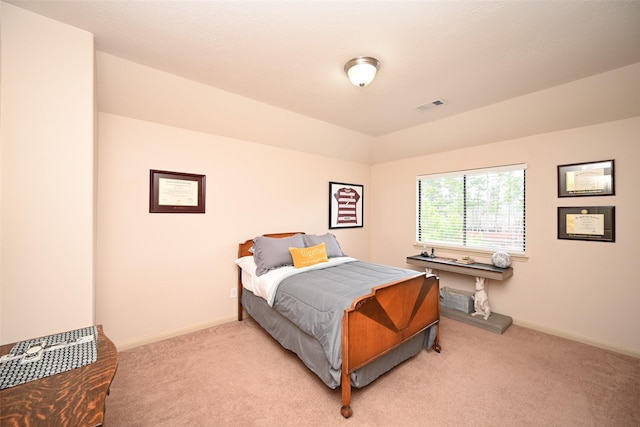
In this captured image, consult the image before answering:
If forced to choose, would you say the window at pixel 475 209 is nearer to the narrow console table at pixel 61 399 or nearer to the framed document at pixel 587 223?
the framed document at pixel 587 223

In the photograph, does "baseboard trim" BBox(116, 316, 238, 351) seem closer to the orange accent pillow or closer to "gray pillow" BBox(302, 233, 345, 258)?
the orange accent pillow

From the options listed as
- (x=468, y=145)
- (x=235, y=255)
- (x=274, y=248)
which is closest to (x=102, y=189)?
(x=235, y=255)

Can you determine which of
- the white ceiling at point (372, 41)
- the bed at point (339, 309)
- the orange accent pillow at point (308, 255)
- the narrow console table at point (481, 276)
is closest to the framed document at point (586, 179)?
the white ceiling at point (372, 41)

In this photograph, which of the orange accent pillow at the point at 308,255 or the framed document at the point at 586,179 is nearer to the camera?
the framed document at the point at 586,179

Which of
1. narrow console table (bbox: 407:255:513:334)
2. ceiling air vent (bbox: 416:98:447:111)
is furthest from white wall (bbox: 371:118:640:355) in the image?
ceiling air vent (bbox: 416:98:447:111)

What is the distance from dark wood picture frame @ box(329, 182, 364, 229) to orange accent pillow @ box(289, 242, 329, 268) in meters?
1.16

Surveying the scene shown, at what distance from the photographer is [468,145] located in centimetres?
357

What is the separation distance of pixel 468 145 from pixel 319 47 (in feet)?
8.53

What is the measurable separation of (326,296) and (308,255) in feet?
3.27

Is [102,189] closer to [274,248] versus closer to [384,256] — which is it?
[274,248]

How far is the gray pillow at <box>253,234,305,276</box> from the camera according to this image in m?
2.85

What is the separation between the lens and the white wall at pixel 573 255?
8.36 ft

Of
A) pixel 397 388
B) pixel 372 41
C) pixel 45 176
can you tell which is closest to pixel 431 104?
pixel 372 41

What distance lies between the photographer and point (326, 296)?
2.05 metres
